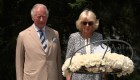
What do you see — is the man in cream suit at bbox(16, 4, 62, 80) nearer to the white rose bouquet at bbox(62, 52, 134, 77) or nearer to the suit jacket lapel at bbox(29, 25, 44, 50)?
the suit jacket lapel at bbox(29, 25, 44, 50)

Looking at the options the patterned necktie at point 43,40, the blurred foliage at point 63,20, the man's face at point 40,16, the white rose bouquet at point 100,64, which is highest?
the man's face at point 40,16

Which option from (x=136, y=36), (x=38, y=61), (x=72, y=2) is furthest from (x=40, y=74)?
(x=136, y=36)

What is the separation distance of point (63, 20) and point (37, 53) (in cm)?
325

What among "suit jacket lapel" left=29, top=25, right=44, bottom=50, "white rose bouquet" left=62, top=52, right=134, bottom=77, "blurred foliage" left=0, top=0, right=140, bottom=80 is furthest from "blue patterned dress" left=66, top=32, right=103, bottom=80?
"blurred foliage" left=0, top=0, right=140, bottom=80

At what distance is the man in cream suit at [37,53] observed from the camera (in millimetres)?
5109

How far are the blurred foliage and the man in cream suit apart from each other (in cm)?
283

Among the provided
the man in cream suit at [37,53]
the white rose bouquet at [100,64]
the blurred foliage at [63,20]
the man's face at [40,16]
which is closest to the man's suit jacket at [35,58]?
the man in cream suit at [37,53]

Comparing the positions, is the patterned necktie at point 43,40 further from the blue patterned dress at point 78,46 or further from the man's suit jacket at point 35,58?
the blue patterned dress at point 78,46

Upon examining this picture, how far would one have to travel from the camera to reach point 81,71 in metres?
4.08

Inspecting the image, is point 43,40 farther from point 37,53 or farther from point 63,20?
point 63,20

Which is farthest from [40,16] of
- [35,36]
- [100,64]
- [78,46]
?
[100,64]

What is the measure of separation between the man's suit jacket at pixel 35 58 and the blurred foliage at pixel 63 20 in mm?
2843

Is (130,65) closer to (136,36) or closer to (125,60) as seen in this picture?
(125,60)

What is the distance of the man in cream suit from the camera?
5.11 m
